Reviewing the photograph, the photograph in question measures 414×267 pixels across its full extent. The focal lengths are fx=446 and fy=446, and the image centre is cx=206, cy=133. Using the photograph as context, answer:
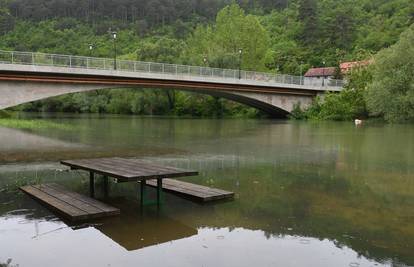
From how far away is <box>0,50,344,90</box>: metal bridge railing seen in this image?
106ft

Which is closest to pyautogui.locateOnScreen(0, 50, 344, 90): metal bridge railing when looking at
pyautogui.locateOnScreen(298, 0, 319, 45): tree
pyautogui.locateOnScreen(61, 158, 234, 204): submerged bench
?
pyautogui.locateOnScreen(61, 158, 234, 204): submerged bench

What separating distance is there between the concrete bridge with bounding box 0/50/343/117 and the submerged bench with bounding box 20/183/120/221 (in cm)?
2374

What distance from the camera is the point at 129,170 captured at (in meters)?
9.13

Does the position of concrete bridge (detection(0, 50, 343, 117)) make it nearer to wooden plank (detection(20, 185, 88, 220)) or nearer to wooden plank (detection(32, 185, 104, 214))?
wooden plank (detection(32, 185, 104, 214))

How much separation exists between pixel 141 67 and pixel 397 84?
24769 mm

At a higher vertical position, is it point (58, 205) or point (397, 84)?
point (397, 84)

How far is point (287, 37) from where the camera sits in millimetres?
120875

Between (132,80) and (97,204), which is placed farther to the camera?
(132,80)

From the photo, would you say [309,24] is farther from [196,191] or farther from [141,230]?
[141,230]

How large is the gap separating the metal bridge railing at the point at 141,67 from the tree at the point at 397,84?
13963mm

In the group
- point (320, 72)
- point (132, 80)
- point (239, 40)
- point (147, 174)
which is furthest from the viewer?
point (320, 72)

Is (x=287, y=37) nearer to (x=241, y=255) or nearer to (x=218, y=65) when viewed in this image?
(x=218, y=65)

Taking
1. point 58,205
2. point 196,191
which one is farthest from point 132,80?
point 58,205

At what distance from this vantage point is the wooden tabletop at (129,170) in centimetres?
849
